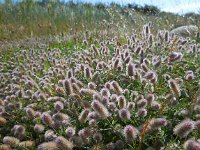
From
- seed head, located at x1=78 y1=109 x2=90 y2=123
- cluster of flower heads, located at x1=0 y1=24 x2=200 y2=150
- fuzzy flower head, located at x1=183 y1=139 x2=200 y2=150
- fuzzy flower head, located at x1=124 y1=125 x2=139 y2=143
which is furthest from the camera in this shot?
seed head, located at x1=78 y1=109 x2=90 y2=123

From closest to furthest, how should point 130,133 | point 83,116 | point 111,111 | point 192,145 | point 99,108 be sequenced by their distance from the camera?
point 192,145
point 130,133
point 99,108
point 83,116
point 111,111

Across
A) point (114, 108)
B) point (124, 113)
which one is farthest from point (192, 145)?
point (114, 108)

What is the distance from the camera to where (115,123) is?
2273 millimetres

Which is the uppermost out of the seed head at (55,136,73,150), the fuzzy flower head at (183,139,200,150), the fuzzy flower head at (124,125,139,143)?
the fuzzy flower head at (183,139,200,150)

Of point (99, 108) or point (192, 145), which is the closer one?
point (192, 145)

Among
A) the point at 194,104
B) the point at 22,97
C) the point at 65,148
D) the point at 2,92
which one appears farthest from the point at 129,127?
the point at 2,92

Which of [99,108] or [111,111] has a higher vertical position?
[99,108]

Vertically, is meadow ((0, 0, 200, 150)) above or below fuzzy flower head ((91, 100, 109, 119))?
below

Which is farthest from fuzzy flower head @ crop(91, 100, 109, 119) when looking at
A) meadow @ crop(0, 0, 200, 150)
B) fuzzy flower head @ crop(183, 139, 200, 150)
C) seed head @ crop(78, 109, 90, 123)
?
fuzzy flower head @ crop(183, 139, 200, 150)

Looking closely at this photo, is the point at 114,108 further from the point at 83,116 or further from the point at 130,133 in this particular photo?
the point at 130,133

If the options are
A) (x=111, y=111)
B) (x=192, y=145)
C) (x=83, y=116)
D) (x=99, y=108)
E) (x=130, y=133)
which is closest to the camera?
(x=192, y=145)

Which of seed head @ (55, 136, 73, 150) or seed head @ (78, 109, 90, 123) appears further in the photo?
seed head @ (78, 109, 90, 123)

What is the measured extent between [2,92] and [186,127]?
2297mm

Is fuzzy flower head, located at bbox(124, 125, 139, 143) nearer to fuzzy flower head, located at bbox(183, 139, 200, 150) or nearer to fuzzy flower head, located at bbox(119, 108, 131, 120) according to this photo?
fuzzy flower head, located at bbox(119, 108, 131, 120)
